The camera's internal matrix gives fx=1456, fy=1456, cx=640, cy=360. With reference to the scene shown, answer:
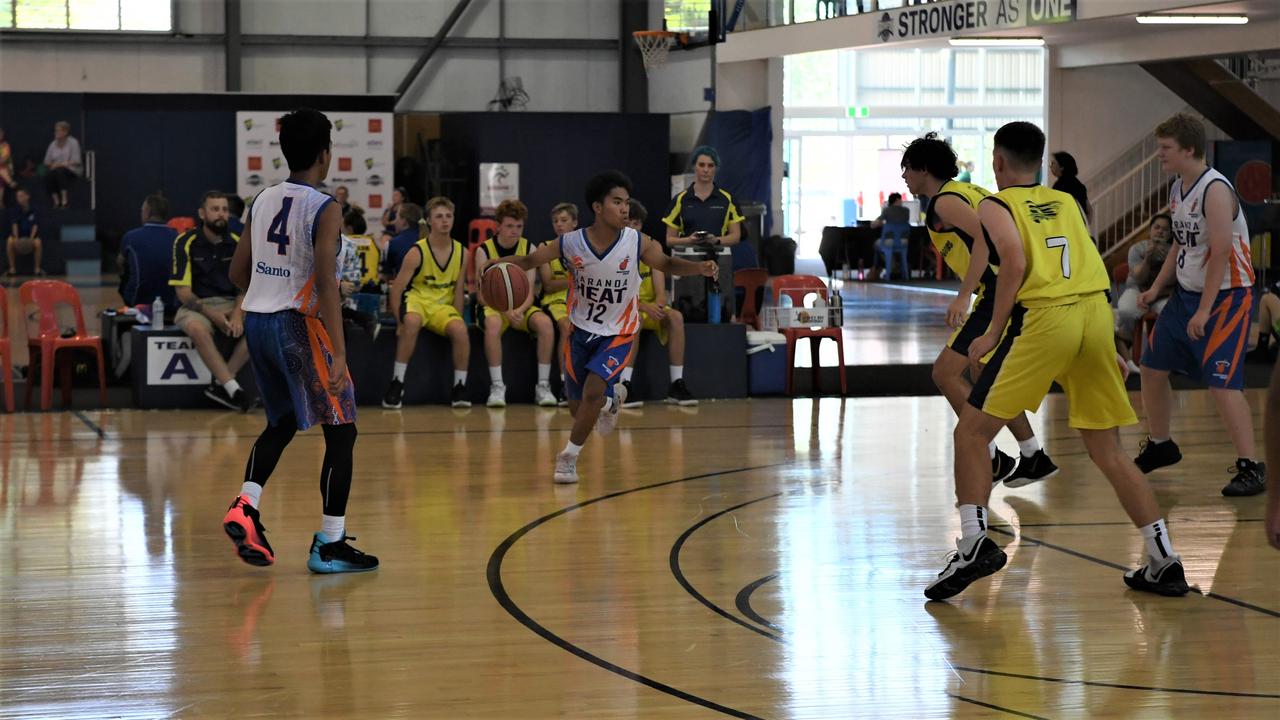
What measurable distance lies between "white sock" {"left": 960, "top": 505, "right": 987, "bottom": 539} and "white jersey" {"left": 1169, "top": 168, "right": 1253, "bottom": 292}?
217 centimetres

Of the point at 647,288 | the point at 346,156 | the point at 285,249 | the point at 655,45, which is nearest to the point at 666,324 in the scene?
the point at 647,288

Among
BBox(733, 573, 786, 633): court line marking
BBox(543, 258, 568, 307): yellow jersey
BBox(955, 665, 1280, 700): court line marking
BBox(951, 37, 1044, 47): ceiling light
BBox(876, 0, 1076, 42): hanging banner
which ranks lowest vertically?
BBox(955, 665, 1280, 700): court line marking

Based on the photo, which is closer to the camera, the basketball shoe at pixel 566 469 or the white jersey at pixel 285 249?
the white jersey at pixel 285 249

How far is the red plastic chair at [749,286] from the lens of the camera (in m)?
11.7

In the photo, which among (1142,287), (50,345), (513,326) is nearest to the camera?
(50,345)

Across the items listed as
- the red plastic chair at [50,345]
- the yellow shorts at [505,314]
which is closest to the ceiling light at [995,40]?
the yellow shorts at [505,314]

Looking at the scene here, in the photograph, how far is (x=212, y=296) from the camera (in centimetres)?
945

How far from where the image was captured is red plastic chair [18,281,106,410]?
9.39 meters

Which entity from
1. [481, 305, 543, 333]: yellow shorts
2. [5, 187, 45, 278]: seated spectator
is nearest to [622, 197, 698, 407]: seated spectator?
[481, 305, 543, 333]: yellow shorts

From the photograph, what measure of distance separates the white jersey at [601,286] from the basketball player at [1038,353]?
244cm

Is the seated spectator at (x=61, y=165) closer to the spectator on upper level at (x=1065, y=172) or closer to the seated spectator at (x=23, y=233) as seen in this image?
the seated spectator at (x=23, y=233)

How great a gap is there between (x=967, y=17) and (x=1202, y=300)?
10.9 meters

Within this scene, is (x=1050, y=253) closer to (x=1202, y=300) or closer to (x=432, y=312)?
(x=1202, y=300)

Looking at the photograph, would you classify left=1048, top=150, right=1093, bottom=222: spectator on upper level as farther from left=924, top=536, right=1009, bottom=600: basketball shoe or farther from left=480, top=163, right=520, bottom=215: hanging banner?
left=480, top=163, right=520, bottom=215: hanging banner
